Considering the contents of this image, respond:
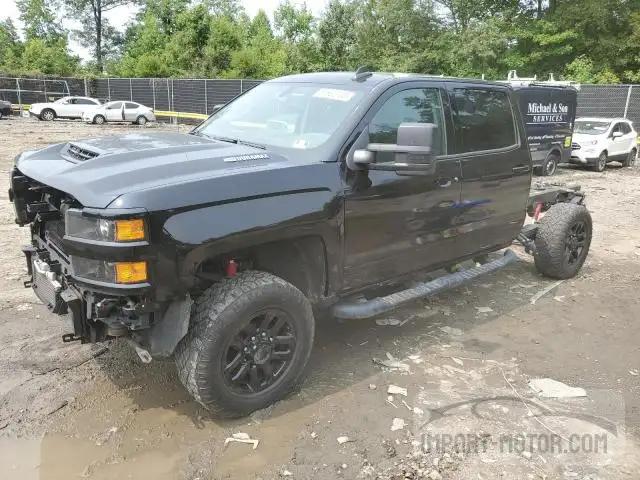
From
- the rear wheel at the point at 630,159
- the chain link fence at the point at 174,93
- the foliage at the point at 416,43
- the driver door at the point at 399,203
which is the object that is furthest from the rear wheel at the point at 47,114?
the driver door at the point at 399,203

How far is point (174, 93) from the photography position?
30578 mm

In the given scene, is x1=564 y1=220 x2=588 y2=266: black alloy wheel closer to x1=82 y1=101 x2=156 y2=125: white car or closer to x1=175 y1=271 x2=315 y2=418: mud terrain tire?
x1=175 y1=271 x2=315 y2=418: mud terrain tire

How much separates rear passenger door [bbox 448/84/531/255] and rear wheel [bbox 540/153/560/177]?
10.6 meters

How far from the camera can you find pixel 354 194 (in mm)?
3641

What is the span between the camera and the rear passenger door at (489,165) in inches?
178

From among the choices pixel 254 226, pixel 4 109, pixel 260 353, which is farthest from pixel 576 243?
pixel 4 109

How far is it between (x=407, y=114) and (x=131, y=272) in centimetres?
225

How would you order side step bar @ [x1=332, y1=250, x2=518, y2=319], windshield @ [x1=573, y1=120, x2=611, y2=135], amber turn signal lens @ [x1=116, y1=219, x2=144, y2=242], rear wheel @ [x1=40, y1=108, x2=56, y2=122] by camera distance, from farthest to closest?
rear wheel @ [x1=40, y1=108, x2=56, y2=122], windshield @ [x1=573, y1=120, x2=611, y2=135], side step bar @ [x1=332, y1=250, x2=518, y2=319], amber turn signal lens @ [x1=116, y1=219, x2=144, y2=242]

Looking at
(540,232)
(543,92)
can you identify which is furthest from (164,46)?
(540,232)

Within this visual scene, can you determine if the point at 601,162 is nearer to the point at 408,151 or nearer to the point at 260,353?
the point at 408,151

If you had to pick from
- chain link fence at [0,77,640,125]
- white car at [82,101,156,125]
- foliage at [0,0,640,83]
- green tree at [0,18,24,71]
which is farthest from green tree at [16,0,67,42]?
white car at [82,101,156,125]

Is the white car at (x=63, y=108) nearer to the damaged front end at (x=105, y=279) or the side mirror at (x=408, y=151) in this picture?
the damaged front end at (x=105, y=279)

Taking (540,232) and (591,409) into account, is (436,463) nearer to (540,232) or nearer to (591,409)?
(591,409)

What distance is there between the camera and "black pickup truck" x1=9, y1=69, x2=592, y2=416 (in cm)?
289
